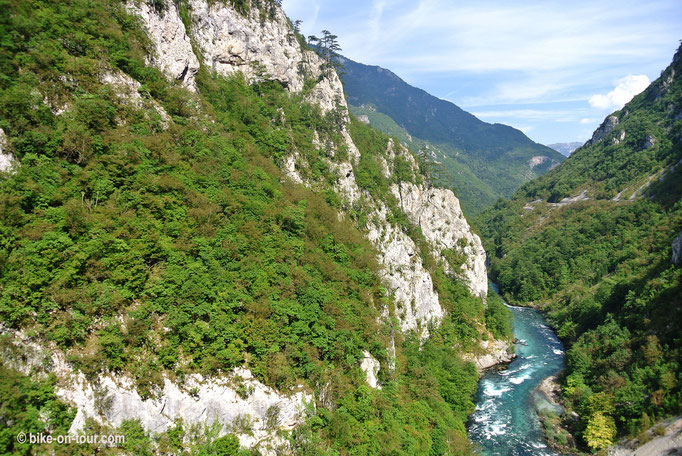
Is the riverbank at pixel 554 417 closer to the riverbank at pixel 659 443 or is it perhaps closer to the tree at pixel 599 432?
the tree at pixel 599 432

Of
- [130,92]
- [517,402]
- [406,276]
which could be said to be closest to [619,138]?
[406,276]

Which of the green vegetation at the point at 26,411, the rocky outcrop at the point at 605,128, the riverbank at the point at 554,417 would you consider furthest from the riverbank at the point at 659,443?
the rocky outcrop at the point at 605,128

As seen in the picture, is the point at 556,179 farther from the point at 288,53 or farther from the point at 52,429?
the point at 52,429

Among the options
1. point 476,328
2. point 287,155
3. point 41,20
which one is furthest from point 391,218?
point 41,20

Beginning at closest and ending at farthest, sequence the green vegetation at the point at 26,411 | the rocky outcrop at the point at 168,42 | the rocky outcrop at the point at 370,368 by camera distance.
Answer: the green vegetation at the point at 26,411 < the rocky outcrop at the point at 370,368 < the rocky outcrop at the point at 168,42

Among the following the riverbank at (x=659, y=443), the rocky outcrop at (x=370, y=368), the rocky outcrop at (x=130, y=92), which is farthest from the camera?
the riverbank at (x=659, y=443)

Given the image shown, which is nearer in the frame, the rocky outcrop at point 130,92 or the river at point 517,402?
the rocky outcrop at point 130,92
